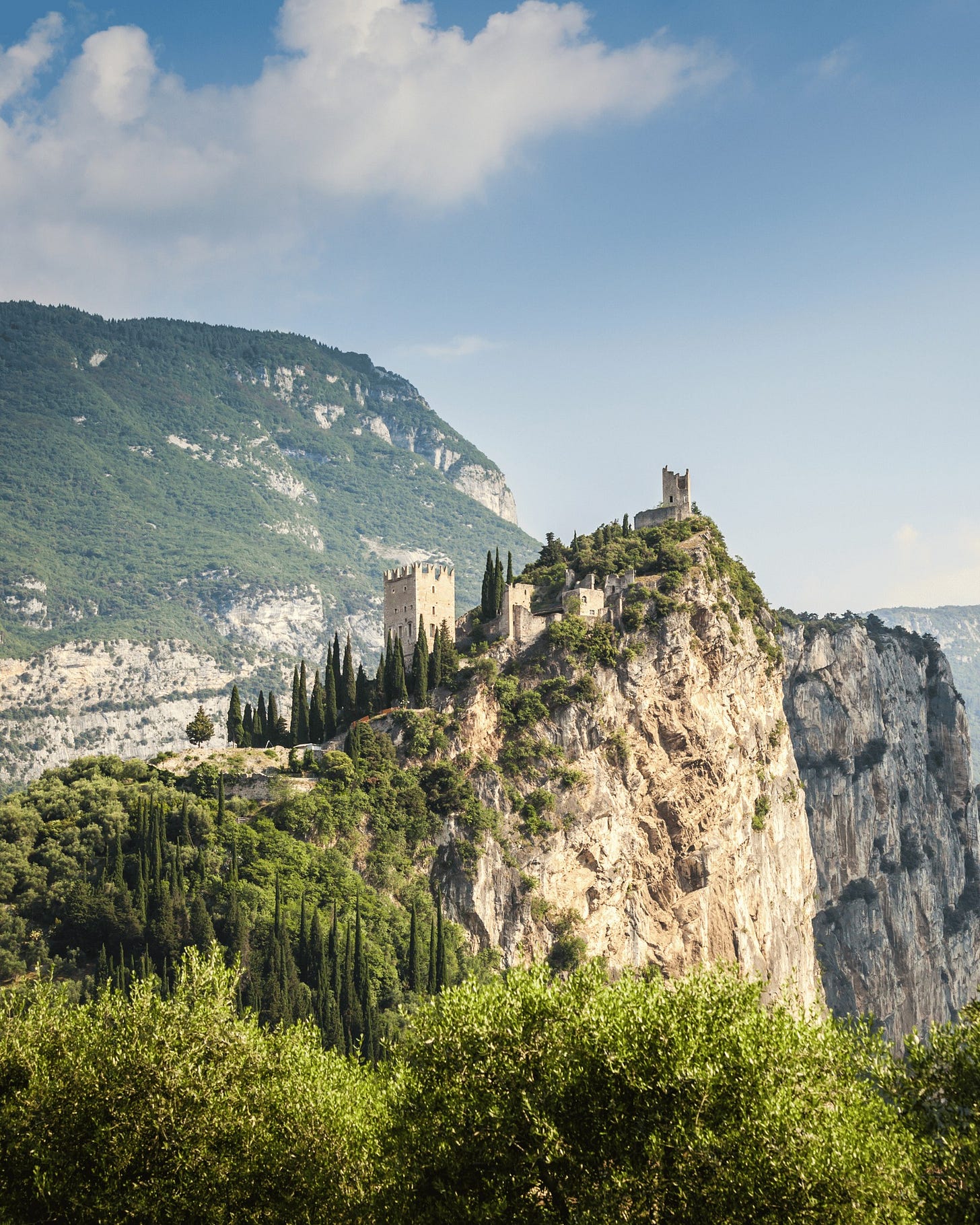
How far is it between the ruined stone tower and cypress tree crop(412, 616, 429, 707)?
24161 millimetres

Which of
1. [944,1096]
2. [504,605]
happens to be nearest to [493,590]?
[504,605]

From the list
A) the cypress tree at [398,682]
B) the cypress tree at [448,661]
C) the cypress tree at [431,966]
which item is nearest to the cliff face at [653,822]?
the cypress tree at [448,661]

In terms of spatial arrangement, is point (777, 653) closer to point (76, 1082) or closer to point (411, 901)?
point (411, 901)

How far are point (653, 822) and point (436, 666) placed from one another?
1906 centimetres

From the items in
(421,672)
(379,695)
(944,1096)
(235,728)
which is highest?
(421,672)

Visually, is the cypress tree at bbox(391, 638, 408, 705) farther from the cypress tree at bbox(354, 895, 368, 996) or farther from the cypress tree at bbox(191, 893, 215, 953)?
the cypress tree at bbox(191, 893, 215, 953)

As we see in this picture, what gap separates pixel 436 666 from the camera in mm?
101312

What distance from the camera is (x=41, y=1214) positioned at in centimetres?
4006

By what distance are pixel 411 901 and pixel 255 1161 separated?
49255mm

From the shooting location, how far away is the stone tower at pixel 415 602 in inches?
4215

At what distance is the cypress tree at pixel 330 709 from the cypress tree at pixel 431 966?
19652 millimetres

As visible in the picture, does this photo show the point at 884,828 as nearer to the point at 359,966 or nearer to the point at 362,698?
the point at 362,698

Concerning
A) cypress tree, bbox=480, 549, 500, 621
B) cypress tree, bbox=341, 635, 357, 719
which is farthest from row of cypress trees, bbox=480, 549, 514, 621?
cypress tree, bbox=341, 635, 357, 719

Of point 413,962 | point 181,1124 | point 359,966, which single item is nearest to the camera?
point 181,1124
